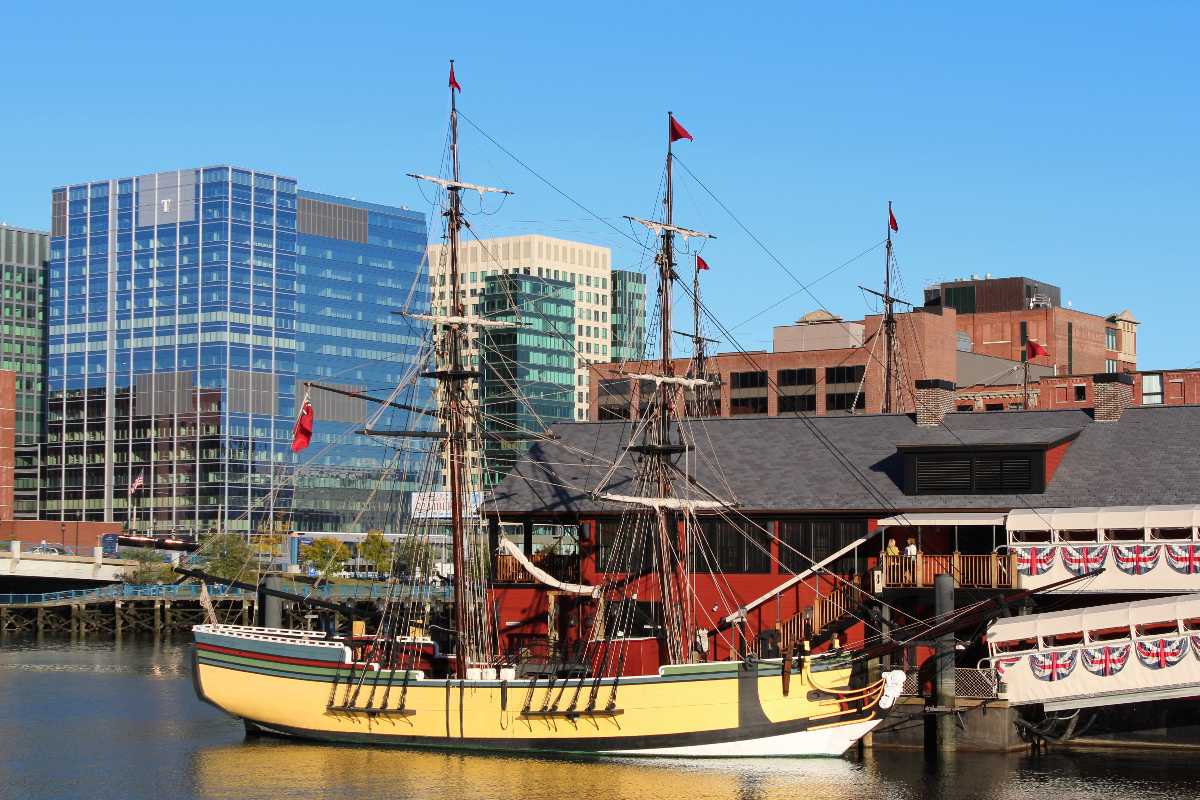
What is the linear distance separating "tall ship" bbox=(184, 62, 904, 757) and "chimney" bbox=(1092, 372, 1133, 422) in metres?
13.3

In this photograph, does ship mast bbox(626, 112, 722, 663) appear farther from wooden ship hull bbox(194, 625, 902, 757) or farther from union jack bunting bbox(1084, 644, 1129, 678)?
union jack bunting bbox(1084, 644, 1129, 678)

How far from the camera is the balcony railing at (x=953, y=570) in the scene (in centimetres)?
5212

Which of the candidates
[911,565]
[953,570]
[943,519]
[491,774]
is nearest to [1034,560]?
[953,570]

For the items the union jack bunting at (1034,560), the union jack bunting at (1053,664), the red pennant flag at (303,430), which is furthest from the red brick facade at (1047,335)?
the union jack bunting at (1053,664)

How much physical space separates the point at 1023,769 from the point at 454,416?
2196 cm

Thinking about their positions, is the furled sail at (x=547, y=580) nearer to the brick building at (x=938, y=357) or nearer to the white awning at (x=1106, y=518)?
the white awning at (x=1106, y=518)

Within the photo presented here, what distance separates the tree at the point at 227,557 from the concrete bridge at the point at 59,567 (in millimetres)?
7309

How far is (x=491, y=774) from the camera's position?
1917 inches

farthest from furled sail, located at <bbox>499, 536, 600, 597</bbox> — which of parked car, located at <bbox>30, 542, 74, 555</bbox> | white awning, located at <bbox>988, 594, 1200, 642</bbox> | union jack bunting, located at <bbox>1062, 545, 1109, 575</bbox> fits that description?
parked car, located at <bbox>30, 542, 74, 555</bbox>

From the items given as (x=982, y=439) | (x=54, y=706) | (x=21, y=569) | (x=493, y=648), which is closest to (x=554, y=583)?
(x=493, y=648)

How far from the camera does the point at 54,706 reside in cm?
6694

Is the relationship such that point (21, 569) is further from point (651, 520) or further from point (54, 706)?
point (651, 520)

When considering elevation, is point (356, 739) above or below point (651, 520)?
below

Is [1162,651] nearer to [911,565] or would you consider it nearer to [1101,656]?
[1101,656]
